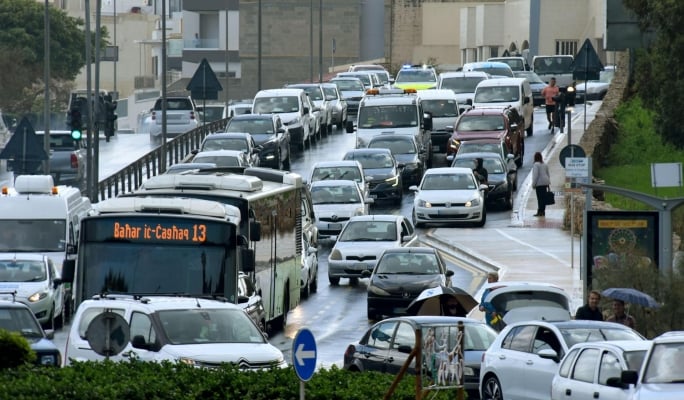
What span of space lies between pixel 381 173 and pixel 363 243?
1168 cm

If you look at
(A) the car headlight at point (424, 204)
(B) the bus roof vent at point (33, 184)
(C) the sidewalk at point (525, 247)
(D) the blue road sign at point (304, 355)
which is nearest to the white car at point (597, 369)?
(D) the blue road sign at point (304, 355)

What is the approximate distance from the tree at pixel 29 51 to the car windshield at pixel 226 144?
60.7 meters

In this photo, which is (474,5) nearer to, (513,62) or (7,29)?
(7,29)

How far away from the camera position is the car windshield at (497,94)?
59562 millimetres

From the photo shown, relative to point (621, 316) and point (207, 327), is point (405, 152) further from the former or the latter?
point (207, 327)

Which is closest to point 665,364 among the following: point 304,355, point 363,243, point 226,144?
point 304,355

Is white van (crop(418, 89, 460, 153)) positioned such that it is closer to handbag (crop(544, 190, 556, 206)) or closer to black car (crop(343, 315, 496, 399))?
handbag (crop(544, 190, 556, 206))

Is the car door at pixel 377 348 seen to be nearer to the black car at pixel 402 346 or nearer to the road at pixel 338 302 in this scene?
the black car at pixel 402 346

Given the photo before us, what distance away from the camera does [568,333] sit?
20.7 m

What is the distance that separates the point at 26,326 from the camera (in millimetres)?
24312

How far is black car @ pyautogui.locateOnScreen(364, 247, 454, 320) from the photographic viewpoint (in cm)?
3212

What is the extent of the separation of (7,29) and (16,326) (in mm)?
95640

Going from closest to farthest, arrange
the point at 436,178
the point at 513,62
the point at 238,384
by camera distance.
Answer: the point at 238,384 < the point at 436,178 < the point at 513,62

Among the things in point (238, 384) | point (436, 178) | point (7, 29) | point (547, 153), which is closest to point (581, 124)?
point (547, 153)
